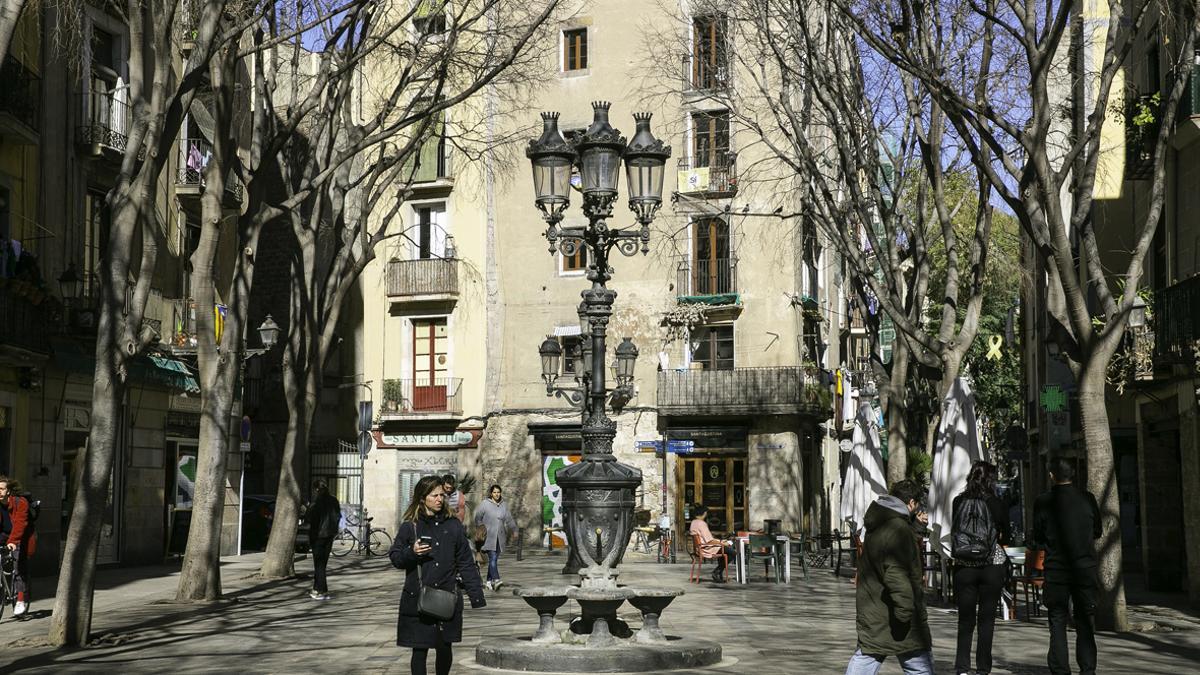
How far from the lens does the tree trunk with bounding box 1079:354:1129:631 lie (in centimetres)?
1681

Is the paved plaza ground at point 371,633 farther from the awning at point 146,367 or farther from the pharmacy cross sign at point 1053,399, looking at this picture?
the pharmacy cross sign at point 1053,399

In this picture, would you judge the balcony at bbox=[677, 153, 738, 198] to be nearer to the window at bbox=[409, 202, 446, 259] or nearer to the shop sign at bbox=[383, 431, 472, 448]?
the window at bbox=[409, 202, 446, 259]

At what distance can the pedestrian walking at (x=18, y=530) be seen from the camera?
17.7m

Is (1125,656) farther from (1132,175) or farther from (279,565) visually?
(279,565)

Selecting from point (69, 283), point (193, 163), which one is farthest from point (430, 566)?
point (193, 163)

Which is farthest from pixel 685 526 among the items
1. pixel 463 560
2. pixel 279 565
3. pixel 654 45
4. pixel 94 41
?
pixel 463 560

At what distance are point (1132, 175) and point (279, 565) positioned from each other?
603 inches

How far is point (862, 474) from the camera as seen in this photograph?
23688mm

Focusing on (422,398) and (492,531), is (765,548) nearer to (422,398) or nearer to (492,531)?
(492,531)

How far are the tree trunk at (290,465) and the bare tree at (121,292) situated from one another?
27.8 ft

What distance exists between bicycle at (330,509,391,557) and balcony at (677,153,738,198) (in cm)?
1258

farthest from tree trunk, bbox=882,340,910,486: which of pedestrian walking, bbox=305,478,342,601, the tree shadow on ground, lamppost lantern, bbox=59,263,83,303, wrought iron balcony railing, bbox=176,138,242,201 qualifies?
wrought iron balcony railing, bbox=176,138,242,201

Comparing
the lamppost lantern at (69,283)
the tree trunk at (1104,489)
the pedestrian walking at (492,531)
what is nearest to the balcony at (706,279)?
the pedestrian walking at (492,531)

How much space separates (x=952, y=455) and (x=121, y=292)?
31.2 feet
